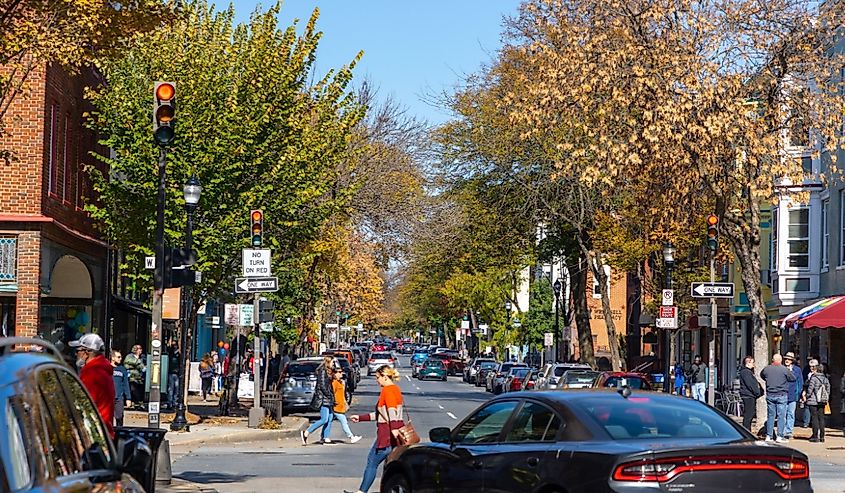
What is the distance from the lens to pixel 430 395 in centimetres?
5453

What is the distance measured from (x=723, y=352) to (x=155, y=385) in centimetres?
Result: 4109

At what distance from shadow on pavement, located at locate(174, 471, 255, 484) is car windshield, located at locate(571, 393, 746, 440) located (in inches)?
342

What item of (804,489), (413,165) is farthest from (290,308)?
(804,489)

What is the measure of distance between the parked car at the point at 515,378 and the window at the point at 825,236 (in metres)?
11.0

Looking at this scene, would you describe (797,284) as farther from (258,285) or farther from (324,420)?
(258,285)

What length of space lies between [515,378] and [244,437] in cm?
2249

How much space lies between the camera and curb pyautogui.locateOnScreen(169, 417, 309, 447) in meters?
25.2

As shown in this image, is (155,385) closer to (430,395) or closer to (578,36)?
(578,36)

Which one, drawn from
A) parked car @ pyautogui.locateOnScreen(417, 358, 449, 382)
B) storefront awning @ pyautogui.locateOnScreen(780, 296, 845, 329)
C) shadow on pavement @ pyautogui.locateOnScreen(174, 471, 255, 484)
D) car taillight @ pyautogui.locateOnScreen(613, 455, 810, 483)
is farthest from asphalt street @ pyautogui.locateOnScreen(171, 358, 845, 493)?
parked car @ pyautogui.locateOnScreen(417, 358, 449, 382)

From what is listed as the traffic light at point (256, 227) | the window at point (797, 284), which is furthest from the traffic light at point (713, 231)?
the window at point (797, 284)

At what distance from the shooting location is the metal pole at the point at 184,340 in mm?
27672

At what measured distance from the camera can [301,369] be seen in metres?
37.8

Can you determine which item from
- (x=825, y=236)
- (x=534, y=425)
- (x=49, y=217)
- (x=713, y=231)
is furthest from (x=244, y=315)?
(x=534, y=425)

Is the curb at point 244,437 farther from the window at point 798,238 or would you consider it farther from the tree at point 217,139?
the window at point 798,238
